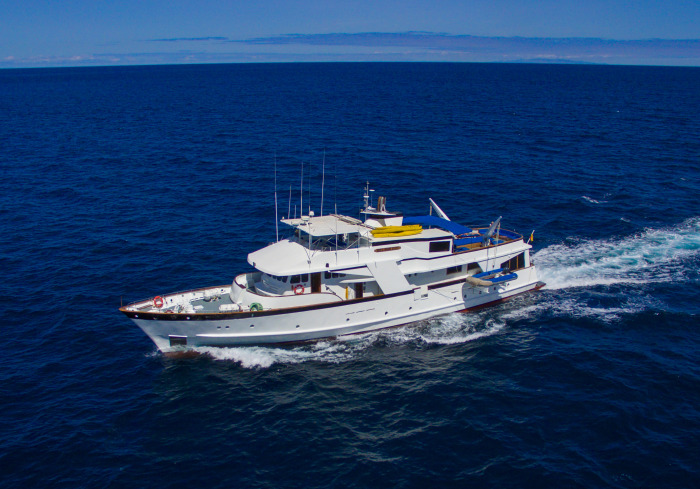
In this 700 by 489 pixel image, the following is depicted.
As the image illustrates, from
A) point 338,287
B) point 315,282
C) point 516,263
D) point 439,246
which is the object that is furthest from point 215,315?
point 516,263

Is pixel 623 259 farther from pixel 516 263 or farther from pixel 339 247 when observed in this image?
pixel 339 247

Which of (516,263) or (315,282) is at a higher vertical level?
(315,282)

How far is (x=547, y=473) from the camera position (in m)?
22.5

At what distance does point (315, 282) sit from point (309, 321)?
8.40 feet

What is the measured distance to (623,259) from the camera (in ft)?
144

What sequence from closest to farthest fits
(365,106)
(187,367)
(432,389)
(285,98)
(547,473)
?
(547,473) < (432,389) < (187,367) < (365,106) < (285,98)

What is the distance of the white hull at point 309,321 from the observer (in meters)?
31.4

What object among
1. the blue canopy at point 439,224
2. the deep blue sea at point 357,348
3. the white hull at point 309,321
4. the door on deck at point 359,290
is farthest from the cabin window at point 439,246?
the door on deck at point 359,290

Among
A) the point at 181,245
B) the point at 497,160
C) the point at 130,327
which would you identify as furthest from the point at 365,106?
the point at 130,327

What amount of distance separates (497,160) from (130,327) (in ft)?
185

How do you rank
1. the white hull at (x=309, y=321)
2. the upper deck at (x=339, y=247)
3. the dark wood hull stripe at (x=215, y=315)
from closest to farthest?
the dark wood hull stripe at (x=215, y=315) → the white hull at (x=309, y=321) → the upper deck at (x=339, y=247)

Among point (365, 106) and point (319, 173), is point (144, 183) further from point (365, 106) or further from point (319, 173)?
point (365, 106)

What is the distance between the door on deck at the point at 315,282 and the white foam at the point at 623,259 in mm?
18753

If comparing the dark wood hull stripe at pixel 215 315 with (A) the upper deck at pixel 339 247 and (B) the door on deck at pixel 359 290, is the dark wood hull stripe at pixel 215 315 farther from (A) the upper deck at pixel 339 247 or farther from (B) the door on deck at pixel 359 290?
(A) the upper deck at pixel 339 247
